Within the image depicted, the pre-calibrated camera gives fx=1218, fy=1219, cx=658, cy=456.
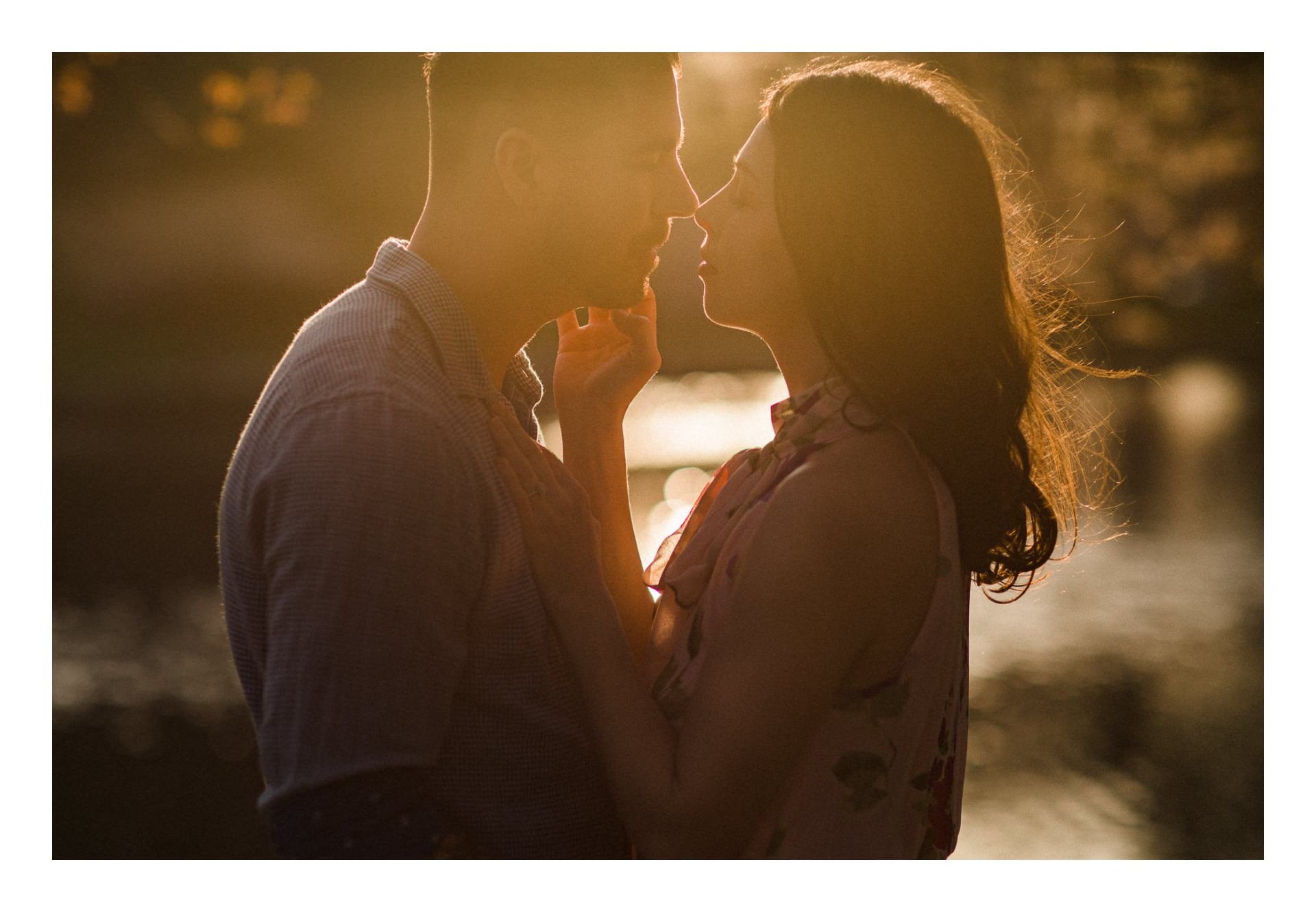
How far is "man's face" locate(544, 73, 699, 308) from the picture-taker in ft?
8.02

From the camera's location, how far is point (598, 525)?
2297 mm

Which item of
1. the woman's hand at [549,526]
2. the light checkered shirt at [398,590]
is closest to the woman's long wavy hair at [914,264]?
the woman's hand at [549,526]

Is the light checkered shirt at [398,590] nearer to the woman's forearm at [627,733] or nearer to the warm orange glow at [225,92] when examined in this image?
the woman's forearm at [627,733]

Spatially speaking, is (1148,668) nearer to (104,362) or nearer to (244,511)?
(244,511)

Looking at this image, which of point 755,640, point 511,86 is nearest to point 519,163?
point 511,86

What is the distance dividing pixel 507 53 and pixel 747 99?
3.94 feet

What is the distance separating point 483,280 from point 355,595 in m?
0.76

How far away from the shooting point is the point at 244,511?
1916 mm

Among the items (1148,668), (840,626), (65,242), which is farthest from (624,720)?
(65,242)

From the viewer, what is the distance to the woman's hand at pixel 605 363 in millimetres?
2943

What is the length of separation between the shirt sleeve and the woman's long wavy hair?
868 millimetres

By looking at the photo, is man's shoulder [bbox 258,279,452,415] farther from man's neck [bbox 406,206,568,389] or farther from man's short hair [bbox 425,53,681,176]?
man's short hair [bbox 425,53,681,176]

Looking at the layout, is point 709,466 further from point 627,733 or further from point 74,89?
point 627,733

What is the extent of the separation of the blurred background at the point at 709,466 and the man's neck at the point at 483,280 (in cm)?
108
